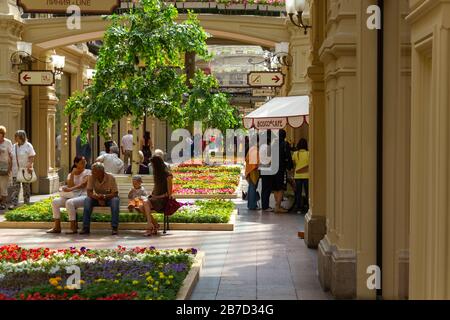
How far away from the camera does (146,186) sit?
17094mm

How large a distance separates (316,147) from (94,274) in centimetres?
455

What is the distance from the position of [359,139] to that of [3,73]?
44.2ft

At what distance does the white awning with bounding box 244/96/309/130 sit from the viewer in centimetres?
1739

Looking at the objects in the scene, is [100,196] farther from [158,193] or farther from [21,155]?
[21,155]

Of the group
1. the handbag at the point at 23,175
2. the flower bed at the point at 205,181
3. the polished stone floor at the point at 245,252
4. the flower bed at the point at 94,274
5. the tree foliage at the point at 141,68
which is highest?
the tree foliage at the point at 141,68

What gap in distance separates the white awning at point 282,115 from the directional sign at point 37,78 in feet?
15.6

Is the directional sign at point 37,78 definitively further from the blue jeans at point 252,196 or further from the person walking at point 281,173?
the person walking at point 281,173

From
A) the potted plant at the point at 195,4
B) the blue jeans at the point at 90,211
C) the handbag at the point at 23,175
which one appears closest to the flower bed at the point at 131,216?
the blue jeans at the point at 90,211

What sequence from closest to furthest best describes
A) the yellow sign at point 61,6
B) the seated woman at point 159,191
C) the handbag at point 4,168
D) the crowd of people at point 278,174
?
1. the seated woman at point 159,191
2. the yellow sign at point 61,6
3. the handbag at point 4,168
4. the crowd of people at point 278,174

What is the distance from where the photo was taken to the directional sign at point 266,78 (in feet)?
71.7

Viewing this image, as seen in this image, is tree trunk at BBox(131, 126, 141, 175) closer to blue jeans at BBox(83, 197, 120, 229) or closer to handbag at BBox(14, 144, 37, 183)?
handbag at BBox(14, 144, 37, 183)

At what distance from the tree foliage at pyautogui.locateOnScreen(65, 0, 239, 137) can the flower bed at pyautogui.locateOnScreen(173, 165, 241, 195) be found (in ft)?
15.6
